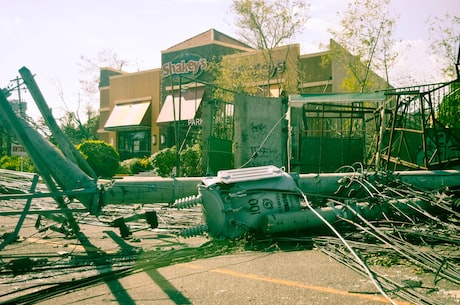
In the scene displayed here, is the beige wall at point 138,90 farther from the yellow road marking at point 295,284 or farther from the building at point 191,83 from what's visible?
the yellow road marking at point 295,284

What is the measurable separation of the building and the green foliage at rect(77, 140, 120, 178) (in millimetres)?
3703

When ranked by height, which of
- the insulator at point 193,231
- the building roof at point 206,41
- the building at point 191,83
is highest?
the building roof at point 206,41

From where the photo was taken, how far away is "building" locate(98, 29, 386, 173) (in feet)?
91.0

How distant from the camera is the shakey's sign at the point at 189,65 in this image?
111 feet

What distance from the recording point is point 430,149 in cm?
1111

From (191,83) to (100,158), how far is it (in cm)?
1403

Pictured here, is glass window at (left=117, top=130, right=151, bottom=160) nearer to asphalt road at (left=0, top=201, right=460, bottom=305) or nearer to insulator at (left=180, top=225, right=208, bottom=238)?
insulator at (left=180, top=225, right=208, bottom=238)

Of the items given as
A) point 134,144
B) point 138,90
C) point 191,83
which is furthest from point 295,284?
point 134,144

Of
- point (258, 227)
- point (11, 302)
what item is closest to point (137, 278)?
point (11, 302)

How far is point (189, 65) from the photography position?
34.7 m

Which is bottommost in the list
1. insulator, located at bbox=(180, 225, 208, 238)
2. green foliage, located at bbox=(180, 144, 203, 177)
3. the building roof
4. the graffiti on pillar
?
insulator, located at bbox=(180, 225, 208, 238)

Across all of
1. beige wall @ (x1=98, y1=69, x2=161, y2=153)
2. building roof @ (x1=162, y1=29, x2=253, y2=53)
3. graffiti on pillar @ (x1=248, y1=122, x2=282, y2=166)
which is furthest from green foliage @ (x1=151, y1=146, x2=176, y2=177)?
beige wall @ (x1=98, y1=69, x2=161, y2=153)

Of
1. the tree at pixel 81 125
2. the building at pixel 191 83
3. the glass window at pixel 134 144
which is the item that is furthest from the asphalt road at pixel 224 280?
the tree at pixel 81 125

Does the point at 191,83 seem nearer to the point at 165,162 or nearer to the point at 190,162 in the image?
the point at 165,162
